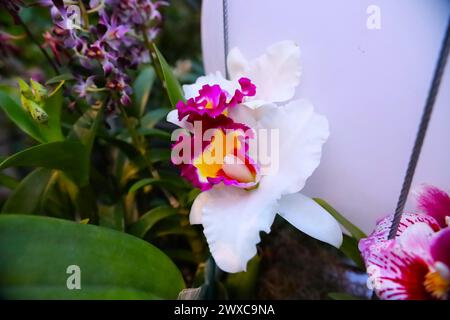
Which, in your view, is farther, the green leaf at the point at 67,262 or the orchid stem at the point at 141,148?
the orchid stem at the point at 141,148

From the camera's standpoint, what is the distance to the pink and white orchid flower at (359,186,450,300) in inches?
17.1

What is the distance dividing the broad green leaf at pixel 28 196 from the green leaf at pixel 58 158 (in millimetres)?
58

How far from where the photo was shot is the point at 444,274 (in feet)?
1.37

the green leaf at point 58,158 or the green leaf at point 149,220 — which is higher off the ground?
the green leaf at point 58,158

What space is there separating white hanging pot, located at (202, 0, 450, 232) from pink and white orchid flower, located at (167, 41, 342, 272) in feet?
0.14

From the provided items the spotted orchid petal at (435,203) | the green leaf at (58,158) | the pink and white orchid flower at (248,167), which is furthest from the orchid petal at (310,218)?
the green leaf at (58,158)

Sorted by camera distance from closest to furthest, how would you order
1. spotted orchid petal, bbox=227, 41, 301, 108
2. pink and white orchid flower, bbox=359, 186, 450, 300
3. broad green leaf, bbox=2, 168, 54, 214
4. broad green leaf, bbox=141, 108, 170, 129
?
pink and white orchid flower, bbox=359, 186, 450, 300 < spotted orchid petal, bbox=227, 41, 301, 108 < broad green leaf, bbox=2, 168, 54, 214 < broad green leaf, bbox=141, 108, 170, 129

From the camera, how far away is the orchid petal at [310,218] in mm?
520

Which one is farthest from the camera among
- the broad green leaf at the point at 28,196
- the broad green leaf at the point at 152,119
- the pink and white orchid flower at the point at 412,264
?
the broad green leaf at the point at 152,119

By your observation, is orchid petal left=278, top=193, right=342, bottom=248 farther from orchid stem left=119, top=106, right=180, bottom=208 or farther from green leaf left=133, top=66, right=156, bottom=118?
green leaf left=133, top=66, right=156, bottom=118

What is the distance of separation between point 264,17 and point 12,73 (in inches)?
28.3

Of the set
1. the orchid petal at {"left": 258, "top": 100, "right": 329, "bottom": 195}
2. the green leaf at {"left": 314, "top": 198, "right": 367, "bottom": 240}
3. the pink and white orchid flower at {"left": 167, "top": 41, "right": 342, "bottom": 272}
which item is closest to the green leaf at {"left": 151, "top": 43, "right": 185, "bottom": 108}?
the pink and white orchid flower at {"left": 167, "top": 41, "right": 342, "bottom": 272}

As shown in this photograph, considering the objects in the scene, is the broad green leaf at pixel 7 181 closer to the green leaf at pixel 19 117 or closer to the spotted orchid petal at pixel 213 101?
the green leaf at pixel 19 117

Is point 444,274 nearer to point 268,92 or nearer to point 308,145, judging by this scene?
point 308,145
